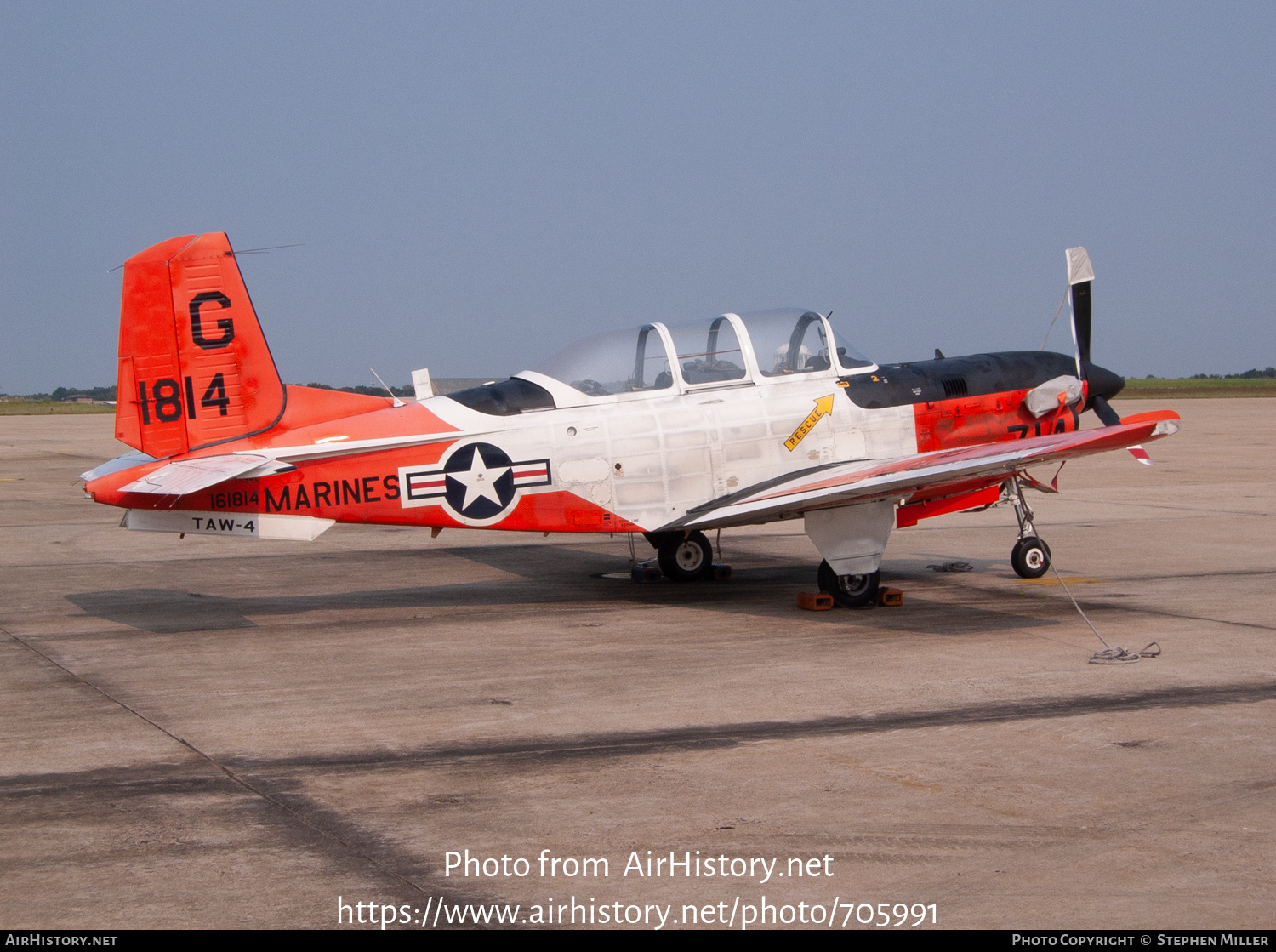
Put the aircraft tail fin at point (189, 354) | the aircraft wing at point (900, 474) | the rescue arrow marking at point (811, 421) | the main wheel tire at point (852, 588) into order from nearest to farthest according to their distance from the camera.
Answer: the aircraft wing at point (900, 474), the aircraft tail fin at point (189, 354), the main wheel tire at point (852, 588), the rescue arrow marking at point (811, 421)

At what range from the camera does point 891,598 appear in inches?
445

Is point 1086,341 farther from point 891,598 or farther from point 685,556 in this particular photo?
point 685,556

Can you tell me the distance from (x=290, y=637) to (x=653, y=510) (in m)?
3.50

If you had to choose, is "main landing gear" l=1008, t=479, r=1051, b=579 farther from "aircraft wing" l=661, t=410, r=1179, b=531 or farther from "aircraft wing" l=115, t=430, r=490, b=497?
"aircraft wing" l=115, t=430, r=490, b=497

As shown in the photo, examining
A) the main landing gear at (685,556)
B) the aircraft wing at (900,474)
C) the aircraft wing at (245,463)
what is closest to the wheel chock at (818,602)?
the aircraft wing at (900,474)

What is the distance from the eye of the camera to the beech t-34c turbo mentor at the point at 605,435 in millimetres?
10039

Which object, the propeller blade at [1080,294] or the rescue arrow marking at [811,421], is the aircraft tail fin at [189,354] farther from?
the propeller blade at [1080,294]

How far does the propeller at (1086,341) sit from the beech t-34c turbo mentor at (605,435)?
Answer: 0.09 metres

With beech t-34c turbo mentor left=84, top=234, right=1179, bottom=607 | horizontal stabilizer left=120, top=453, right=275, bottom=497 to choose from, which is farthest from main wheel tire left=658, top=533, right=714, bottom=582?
horizontal stabilizer left=120, top=453, right=275, bottom=497

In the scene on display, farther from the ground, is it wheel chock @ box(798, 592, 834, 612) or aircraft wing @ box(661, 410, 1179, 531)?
aircraft wing @ box(661, 410, 1179, 531)

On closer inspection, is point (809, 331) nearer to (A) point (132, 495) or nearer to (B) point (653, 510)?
(B) point (653, 510)

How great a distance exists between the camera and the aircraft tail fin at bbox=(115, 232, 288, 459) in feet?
32.9

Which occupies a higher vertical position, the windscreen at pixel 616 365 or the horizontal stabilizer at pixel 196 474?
the windscreen at pixel 616 365

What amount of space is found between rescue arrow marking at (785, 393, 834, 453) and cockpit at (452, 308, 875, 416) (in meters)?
0.32
